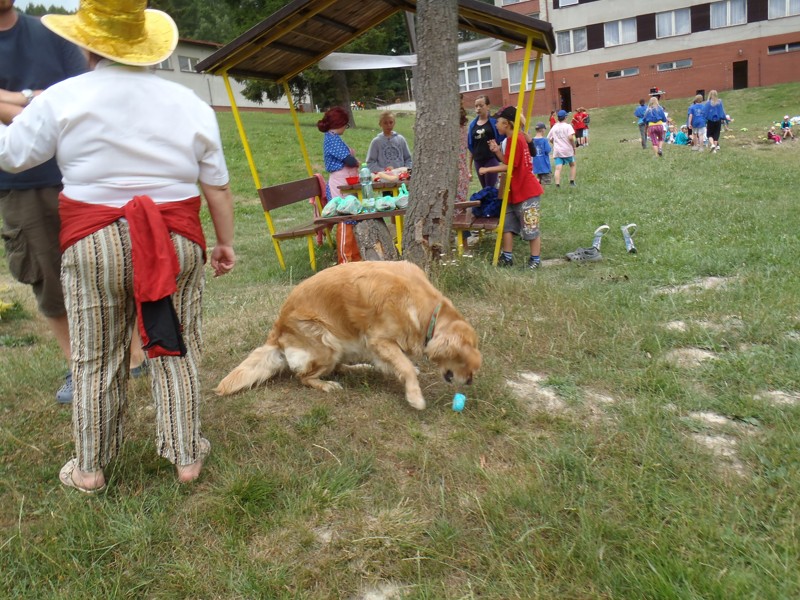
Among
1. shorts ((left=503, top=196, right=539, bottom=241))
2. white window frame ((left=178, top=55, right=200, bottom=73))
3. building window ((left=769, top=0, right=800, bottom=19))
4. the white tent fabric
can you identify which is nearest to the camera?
shorts ((left=503, top=196, right=539, bottom=241))

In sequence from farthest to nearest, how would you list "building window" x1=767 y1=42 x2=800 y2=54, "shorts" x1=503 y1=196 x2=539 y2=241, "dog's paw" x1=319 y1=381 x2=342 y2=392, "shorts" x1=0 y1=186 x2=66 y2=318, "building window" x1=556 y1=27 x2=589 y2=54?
"building window" x1=556 y1=27 x2=589 y2=54 < "building window" x1=767 y1=42 x2=800 y2=54 < "shorts" x1=503 y1=196 x2=539 y2=241 < "dog's paw" x1=319 y1=381 x2=342 y2=392 < "shorts" x1=0 y1=186 x2=66 y2=318

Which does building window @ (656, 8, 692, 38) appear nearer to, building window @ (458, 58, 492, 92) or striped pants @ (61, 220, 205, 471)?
building window @ (458, 58, 492, 92)

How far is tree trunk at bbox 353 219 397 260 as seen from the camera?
7.15 metres

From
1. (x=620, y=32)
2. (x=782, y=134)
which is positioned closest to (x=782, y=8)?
(x=620, y=32)

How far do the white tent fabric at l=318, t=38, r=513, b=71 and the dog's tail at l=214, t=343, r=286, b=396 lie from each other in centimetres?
769

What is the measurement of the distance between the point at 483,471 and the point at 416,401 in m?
0.81

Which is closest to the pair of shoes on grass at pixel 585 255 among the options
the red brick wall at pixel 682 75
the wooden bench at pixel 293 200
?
the wooden bench at pixel 293 200

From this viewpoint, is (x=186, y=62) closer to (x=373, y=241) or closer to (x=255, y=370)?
(x=373, y=241)

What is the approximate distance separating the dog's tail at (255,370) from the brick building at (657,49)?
38461 mm

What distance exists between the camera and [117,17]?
7.90ft

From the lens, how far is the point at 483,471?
296 cm

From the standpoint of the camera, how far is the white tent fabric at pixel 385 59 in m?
10.6

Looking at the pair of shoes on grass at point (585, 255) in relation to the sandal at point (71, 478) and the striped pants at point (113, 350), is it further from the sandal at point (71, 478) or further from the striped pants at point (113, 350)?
the sandal at point (71, 478)

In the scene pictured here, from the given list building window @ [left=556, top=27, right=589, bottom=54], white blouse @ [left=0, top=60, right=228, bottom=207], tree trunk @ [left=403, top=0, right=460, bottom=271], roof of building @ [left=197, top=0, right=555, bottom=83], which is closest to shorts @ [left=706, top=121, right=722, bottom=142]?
roof of building @ [left=197, top=0, right=555, bottom=83]
